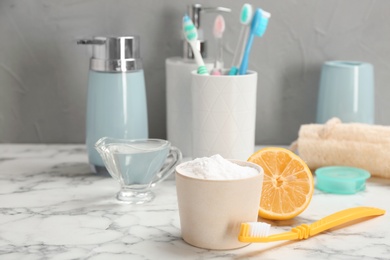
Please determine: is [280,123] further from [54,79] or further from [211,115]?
[54,79]

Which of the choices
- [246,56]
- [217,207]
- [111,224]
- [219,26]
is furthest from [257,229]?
[219,26]

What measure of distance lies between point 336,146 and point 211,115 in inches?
8.0

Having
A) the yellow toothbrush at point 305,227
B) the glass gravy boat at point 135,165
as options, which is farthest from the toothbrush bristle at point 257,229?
the glass gravy boat at point 135,165

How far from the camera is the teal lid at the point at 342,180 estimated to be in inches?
35.4

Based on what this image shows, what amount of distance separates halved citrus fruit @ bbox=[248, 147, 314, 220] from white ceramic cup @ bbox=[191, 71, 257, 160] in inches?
5.5

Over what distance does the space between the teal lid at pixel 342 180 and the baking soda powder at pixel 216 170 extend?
8.9 inches

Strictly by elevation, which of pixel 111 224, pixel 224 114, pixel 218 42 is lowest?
pixel 111 224

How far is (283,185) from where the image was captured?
80cm

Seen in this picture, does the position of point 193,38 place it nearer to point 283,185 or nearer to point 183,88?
point 183,88

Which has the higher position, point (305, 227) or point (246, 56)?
point (246, 56)

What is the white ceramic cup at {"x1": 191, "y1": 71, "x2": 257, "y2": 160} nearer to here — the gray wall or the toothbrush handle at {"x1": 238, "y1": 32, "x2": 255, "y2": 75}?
the toothbrush handle at {"x1": 238, "y1": 32, "x2": 255, "y2": 75}

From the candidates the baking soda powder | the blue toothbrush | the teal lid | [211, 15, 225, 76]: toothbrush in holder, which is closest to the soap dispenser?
[211, 15, 225, 76]: toothbrush in holder

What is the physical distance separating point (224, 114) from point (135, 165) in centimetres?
17

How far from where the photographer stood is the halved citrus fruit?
78 cm
